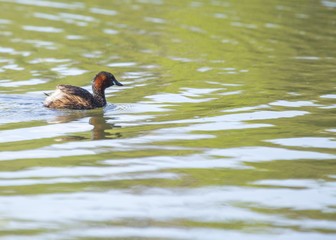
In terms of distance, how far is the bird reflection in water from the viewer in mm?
12202

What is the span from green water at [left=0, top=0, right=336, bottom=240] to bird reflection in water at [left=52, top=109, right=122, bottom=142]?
0.03 metres

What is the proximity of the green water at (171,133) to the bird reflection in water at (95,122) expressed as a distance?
0.03 meters

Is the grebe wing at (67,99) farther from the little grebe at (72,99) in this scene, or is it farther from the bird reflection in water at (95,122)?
the bird reflection in water at (95,122)

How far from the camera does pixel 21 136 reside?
12.1 metres

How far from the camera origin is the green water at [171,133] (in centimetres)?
864

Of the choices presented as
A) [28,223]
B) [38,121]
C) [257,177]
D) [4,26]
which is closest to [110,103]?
[38,121]

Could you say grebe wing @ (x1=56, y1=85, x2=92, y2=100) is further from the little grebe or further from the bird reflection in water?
the bird reflection in water

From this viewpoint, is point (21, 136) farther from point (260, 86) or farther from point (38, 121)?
point (260, 86)

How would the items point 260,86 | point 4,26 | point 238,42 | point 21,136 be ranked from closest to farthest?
point 21,136, point 260,86, point 238,42, point 4,26

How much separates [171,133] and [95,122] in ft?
5.53

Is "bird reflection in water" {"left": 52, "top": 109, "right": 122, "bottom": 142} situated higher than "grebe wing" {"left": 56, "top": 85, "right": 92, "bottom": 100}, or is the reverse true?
"grebe wing" {"left": 56, "top": 85, "right": 92, "bottom": 100}

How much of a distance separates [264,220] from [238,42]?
13.7 m

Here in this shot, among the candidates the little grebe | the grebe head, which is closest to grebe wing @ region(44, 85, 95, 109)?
the little grebe

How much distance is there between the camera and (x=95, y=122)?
13.6 m
